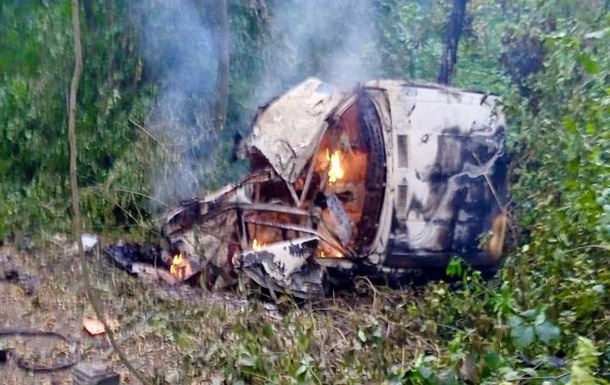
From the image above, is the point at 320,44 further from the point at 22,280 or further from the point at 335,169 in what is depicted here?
the point at 22,280

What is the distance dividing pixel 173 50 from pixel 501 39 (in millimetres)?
4648

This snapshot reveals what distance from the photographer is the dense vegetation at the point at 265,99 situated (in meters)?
4.36

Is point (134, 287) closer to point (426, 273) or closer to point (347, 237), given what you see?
point (347, 237)

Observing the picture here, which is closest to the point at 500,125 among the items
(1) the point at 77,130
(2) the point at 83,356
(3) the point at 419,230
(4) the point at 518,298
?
(3) the point at 419,230

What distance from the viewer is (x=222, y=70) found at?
9711mm

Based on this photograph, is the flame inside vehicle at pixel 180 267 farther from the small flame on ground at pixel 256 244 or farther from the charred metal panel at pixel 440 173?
the charred metal panel at pixel 440 173

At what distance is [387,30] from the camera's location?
→ 11.4 meters

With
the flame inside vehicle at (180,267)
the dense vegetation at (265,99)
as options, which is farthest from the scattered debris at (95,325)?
the flame inside vehicle at (180,267)

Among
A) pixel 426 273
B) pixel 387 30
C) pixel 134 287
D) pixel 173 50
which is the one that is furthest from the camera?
pixel 387 30

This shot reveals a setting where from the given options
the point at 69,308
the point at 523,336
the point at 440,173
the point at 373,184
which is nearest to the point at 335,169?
the point at 373,184

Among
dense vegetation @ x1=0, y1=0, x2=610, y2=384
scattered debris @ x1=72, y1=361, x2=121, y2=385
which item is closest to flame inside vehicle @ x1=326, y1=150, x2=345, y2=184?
dense vegetation @ x1=0, y1=0, x2=610, y2=384

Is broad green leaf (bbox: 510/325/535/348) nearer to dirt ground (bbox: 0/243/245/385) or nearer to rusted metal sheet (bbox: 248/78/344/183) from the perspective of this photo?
dirt ground (bbox: 0/243/245/385)

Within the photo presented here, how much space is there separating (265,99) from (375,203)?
12.6 feet

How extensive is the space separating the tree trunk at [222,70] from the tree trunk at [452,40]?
321cm
